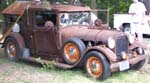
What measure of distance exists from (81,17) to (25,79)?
2.39m

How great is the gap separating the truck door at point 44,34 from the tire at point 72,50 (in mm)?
402

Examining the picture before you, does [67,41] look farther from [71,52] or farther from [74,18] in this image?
[74,18]

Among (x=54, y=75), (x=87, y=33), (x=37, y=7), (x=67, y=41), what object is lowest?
(x=54, y=75)

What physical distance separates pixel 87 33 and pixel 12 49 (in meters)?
2.52

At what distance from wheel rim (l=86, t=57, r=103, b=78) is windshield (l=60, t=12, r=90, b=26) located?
4.35 ft

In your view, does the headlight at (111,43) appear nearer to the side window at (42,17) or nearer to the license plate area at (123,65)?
the license plate area at (123,65)

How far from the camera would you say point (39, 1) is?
9500 mm

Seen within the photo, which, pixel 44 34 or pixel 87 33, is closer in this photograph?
pixel 87 33

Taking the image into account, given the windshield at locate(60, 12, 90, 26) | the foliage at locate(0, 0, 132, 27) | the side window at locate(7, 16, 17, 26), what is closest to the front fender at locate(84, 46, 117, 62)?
the windshield at locate(60, 12, 90, 26)

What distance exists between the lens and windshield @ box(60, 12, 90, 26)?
28.5 ft

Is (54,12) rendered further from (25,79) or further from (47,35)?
(25,79)

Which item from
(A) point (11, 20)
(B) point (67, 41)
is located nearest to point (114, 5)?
(A) point (11, 20)

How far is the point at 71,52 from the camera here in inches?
324

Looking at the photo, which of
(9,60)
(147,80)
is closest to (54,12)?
(9,60)
